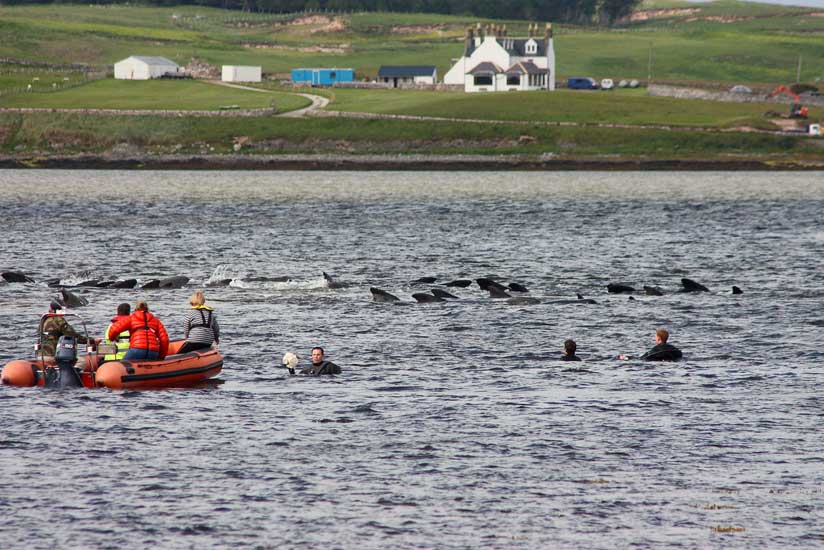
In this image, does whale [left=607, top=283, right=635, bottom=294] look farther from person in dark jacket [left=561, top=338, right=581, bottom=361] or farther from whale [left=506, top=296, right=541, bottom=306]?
person in dark jacket [left=561, top=338, right=581, bottom=361]

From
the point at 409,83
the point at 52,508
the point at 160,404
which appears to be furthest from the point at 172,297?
the point at 409,83

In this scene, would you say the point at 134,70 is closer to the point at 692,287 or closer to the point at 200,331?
the point at 692,287

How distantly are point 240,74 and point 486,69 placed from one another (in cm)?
3787

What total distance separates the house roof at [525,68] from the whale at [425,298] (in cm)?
13786

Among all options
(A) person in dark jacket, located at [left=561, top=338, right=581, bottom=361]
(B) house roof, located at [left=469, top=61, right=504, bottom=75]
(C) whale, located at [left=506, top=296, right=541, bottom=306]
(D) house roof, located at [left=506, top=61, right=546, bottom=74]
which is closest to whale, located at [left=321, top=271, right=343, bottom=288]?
(C) whale, located at [left=506, top=296, right=541, bottom=306]

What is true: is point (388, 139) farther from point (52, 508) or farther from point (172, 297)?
point (52, 508)

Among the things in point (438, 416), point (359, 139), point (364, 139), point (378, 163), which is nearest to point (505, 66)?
point (364, 139)

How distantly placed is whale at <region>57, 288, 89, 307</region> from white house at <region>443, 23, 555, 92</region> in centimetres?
13859

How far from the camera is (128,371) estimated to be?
35.2m

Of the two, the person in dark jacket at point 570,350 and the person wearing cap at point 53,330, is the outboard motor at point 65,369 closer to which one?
the person wearing cap at point 53,330

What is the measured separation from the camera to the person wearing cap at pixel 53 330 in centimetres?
3534

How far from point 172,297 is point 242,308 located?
15.0 ft

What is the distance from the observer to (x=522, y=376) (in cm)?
3847

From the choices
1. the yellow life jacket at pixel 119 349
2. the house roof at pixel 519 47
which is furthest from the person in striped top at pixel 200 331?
the house roof at pixel 519 47
